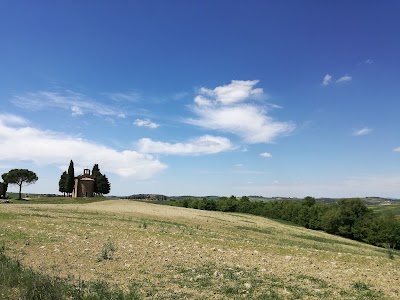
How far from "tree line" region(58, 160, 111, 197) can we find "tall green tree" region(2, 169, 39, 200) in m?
11.4

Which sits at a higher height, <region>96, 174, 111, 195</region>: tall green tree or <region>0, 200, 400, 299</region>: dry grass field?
<region>96, 174, 111, 195</region>: tall green tree

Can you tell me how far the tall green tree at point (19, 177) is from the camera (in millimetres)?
127062

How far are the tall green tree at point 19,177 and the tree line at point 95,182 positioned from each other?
11389mm

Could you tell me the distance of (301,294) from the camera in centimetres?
1188

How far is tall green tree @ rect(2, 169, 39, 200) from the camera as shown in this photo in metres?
127

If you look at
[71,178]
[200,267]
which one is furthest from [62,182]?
[200,267]

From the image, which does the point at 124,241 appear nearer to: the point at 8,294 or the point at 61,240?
the point at 61,240

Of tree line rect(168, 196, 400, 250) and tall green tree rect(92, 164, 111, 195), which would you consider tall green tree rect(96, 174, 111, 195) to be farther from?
tree line rect(168, 196, 400, 250)

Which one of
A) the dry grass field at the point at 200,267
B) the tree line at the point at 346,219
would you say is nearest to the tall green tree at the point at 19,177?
the tree line at the point at 346,219

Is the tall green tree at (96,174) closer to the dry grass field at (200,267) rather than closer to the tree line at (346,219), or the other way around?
the tree line at (346,219)

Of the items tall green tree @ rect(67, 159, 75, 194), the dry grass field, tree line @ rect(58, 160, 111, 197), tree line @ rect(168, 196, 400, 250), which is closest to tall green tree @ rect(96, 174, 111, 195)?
tree line @ rect(58, 160, 111, 197)

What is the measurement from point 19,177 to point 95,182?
26.2 meters

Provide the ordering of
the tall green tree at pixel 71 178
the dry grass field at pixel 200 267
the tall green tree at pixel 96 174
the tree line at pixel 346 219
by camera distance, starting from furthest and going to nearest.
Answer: the tall green tree at pixel 96 174
the tall green tree at pixel 71 178
the tree line at pixel 346 219
the dry grass field at pixel 200 267

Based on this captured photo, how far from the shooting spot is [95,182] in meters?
135
